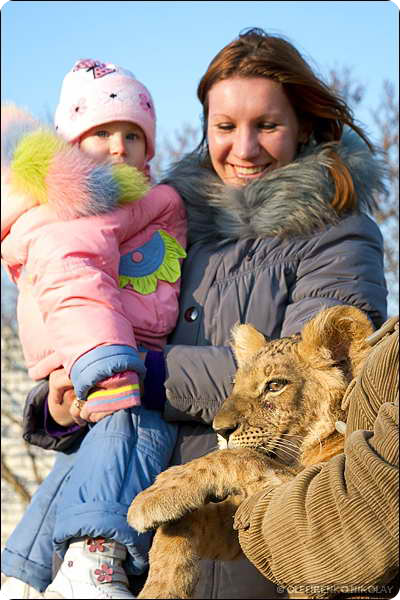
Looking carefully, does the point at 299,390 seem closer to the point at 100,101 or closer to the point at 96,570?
the point at 96,570

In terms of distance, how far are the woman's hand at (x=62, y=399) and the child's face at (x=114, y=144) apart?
128 cm

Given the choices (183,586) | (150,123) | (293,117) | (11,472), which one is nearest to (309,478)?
(183,586)

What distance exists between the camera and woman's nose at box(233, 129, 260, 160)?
4297mm

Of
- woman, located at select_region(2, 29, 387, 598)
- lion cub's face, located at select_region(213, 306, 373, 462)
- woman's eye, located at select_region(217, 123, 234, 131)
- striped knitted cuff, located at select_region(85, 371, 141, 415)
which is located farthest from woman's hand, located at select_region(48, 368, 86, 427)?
woman's eye, located at select_region(217, 123, 234, 131)

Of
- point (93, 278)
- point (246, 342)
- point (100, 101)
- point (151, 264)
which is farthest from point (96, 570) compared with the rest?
point (100, 101)

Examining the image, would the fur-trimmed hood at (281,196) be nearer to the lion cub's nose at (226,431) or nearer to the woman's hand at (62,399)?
the woman's hand at (62,399)

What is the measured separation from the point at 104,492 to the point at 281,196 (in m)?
1.68

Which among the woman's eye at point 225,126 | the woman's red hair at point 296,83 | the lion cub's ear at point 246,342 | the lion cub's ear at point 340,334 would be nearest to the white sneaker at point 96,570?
the lion cub's ear at point 246,342

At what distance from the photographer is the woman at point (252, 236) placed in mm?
3613

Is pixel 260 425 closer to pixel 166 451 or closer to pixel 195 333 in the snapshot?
pixel 166 451

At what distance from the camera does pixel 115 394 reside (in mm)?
3523

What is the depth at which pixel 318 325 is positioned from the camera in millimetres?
3016

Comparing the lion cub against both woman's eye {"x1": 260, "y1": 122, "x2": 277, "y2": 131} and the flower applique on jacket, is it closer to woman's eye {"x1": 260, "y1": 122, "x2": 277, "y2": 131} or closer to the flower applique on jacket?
the flower applique on jacket

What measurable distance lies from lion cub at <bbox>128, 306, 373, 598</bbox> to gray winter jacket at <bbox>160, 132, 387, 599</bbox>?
37 cm
